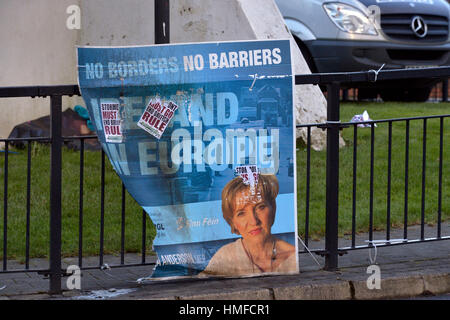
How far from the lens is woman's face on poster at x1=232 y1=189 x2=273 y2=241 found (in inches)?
231

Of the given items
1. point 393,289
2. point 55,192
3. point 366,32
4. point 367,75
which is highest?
point 366,32

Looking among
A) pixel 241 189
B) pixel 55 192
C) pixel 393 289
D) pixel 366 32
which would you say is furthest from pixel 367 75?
pixel 366 32

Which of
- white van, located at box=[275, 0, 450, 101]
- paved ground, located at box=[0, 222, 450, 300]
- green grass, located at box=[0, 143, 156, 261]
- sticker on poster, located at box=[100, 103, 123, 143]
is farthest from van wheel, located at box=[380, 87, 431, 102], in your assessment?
sticker on poster, located at box=[100, 103, 123, 143]

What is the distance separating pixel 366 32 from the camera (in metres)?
12.7

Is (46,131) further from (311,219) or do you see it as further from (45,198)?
(311,219)

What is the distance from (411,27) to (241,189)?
8.00m

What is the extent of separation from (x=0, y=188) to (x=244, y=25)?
390 centimetres

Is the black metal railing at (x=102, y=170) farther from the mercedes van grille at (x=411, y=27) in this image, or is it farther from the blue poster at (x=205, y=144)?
the mercedes van grille at (x=411, y=27)

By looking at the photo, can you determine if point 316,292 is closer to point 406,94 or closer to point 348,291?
point 348,291

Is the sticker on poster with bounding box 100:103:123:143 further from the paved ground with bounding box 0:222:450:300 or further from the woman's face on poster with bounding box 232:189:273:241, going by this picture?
the paved ground with bounding box 0:222:450:300
